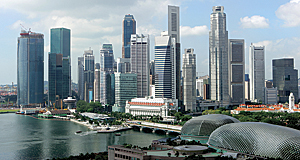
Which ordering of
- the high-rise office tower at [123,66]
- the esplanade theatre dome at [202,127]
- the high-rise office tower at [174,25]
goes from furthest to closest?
the high-rise office tower at [123,66]
the high-rise office tower at [174,25]
the esplanade theatre dome at [202,127]

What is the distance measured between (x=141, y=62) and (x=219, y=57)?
3640cm

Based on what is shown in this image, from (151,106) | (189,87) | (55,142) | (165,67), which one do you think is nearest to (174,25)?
(165,67)

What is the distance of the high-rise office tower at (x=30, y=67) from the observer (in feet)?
617

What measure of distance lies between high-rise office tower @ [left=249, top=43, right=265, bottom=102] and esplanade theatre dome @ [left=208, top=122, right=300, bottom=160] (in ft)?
456

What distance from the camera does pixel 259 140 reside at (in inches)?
1742

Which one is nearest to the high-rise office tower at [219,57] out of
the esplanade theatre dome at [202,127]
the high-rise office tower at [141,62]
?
the high-rise office tower at [141,62]

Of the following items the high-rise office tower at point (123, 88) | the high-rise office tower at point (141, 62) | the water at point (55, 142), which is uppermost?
the high-rise office tower at point (141, 62)

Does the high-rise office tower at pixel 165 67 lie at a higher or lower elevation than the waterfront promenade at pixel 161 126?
higher

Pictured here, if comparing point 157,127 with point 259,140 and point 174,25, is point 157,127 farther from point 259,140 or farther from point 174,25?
point 174,25

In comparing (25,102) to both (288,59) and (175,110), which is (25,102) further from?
(288,59)

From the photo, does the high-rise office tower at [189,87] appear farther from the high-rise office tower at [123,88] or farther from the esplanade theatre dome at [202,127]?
→ the esplanade theatre dome at [202,127]

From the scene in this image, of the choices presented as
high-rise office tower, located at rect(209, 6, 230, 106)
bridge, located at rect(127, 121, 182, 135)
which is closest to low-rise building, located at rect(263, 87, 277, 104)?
high-rise office tower, located at rect(209, 6, 230, 106)

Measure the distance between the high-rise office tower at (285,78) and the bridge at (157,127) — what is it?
108 meters

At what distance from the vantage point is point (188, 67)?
13975cm
